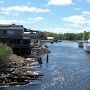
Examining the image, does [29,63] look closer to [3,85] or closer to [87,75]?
[87,75]

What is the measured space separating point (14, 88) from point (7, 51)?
740 inches

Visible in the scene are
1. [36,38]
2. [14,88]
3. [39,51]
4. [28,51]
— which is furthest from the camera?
[36,38]

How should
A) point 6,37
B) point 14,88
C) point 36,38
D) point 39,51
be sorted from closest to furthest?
point 14,88, point 6,37, point 39,51, point 36,38

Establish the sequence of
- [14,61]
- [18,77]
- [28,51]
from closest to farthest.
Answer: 1. [18,77]
2. [14,61]
3. [28,51]

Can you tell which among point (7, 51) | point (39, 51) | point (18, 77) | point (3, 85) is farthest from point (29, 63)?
point (39, 51)

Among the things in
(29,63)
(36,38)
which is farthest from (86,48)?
(29,63)

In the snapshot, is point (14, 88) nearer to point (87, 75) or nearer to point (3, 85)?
point (3, 85)

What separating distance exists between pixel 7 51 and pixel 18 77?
13.1 m

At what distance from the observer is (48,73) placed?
212 ft

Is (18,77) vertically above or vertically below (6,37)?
below

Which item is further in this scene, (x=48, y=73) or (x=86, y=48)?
(x=86, y=48)

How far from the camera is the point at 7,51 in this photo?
65.1 m

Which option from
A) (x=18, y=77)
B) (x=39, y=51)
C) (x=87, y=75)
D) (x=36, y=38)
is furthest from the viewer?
(x=36, y=38)

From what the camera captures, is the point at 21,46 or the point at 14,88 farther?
the point at 21,46
